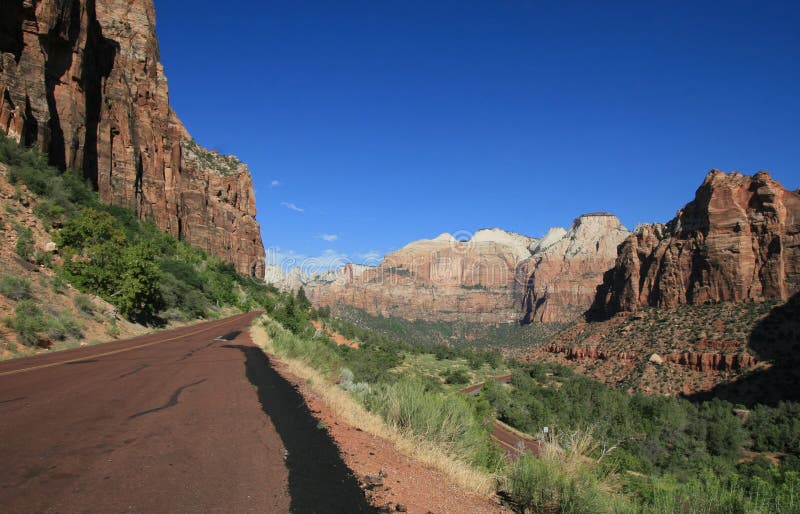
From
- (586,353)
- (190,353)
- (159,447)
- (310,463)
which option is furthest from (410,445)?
(586,353)

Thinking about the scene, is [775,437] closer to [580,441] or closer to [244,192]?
[580,441]

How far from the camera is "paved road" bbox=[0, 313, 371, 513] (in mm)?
4004

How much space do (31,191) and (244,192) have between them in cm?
7116

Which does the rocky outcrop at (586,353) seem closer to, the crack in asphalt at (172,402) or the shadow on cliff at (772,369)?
the shadow on cliff at (772,369)

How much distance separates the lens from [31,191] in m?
24.0

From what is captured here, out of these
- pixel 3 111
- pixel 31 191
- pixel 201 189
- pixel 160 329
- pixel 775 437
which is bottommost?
pixel 775 437

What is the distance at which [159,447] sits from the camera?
17.6 feet

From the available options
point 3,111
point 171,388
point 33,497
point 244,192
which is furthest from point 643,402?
point 244,192

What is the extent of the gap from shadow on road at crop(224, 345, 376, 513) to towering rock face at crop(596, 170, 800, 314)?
8175 centimetres

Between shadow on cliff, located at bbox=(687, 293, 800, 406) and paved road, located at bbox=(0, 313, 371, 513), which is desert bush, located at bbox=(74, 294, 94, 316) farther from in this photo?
shadow on cliff, located at bbox=(687, 293, 800, 406)

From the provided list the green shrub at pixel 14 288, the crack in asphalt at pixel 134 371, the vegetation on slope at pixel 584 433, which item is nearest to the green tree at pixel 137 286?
the vegetation on slope at pixel 584 433

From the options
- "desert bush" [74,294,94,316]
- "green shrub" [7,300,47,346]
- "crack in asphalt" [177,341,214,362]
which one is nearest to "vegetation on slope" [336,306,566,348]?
"desert bush" [74,294,94,316]

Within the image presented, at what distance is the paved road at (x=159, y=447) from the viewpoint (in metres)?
4.00

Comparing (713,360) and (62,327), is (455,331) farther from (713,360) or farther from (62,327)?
(62,327)
